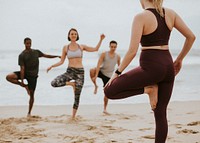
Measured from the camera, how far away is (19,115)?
839cm

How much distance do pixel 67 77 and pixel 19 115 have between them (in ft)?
6.28

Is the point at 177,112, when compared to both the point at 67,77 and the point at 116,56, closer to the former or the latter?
the point at 116,56

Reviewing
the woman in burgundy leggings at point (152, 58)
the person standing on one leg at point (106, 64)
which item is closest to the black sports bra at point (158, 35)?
the woman in burgundy leggings at point (152, 58)

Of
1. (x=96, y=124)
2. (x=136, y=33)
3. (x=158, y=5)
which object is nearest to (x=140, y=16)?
(x=136, y=33)

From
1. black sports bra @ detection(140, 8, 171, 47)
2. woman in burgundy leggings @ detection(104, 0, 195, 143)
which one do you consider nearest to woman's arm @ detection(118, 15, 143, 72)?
woman in burgundy leggings @ detection(104, 0, 195, 143)

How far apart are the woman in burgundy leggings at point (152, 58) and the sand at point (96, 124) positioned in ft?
5.89

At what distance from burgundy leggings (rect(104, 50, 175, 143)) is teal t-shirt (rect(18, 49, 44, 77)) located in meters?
4.54

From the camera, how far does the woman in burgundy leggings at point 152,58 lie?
341cm

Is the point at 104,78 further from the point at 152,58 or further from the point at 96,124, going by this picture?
the point at 152,58

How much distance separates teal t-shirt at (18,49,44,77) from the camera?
7809 millimetres

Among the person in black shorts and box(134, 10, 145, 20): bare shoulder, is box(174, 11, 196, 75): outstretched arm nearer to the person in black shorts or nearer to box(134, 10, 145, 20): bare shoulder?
box(134, 10, 145, 20): bare shoulder

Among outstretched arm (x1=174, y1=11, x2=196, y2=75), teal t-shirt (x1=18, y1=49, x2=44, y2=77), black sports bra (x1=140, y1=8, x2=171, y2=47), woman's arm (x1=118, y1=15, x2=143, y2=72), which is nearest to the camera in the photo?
woman's arm (x1=118, y1=15, x2=143, y2=72)

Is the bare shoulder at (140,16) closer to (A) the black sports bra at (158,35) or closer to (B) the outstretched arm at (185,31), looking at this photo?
(A) the black sports bra at (158,35)

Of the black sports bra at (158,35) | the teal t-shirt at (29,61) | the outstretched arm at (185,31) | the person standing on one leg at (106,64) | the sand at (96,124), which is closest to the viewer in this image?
the black sports bra at (158,35)
